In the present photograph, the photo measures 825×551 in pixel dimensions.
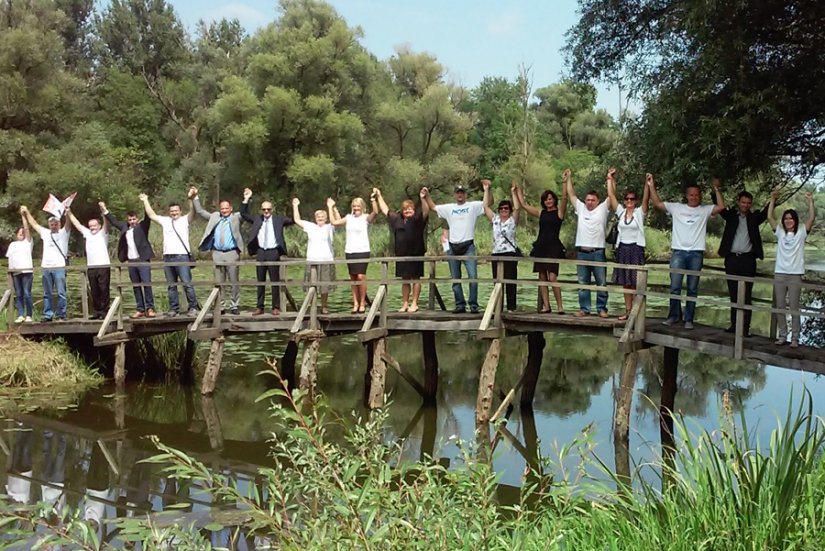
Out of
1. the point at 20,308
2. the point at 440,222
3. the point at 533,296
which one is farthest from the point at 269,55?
the point at 20,308

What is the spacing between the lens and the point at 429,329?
12.5 metres

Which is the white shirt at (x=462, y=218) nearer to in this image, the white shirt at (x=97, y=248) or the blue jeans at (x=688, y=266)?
the blue jeans at (x=688, y=266)

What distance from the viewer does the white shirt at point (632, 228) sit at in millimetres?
10539

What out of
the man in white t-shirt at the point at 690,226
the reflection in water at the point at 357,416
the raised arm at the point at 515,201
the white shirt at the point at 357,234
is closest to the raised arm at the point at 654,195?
the man in white t-shirt at the point at 690,226

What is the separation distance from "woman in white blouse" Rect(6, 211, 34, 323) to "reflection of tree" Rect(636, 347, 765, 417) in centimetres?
984

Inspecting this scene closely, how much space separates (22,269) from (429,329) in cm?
646

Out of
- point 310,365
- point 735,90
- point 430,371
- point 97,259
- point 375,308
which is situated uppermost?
point 735,90

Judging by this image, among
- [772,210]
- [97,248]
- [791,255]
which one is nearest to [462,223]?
[772,210]

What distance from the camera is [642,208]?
1049 centimetres

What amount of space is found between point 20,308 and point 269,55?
20.6 metres

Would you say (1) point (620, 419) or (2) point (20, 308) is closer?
(1) point (620, 419)

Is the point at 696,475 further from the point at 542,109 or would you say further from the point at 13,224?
the point at 542,109

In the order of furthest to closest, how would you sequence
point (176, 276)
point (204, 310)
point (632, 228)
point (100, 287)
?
point (100, 287) < point (176, 276) < point (204, 310) < point (632, 228)

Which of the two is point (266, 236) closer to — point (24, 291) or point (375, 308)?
point (375, 308)
